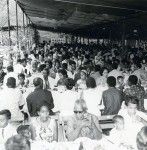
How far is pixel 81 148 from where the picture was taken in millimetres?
4242

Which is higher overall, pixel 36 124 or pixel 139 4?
pixel 139 4

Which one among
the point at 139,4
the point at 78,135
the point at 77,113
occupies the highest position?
the point at 139,4

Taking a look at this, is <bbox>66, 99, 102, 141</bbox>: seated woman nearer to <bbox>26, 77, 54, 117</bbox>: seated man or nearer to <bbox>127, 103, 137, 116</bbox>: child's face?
<bbox>127, 103, 137, 116</bbox>: child's face

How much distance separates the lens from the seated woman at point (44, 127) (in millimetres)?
5059

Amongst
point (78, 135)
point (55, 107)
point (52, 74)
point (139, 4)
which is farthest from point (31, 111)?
point (139, 4)

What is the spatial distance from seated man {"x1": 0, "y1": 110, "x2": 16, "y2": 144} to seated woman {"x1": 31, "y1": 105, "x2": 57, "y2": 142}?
1.06 feet

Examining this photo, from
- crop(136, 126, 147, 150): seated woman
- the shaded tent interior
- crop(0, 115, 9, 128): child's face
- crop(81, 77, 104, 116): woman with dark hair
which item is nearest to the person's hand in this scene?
crop(0, 115, 9, 128): child's face

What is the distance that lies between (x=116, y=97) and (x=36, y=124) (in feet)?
7.18

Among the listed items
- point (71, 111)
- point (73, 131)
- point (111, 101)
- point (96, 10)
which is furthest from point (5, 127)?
point (96, 10)

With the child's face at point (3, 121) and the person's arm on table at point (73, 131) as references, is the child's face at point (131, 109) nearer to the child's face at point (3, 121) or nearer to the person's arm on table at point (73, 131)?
the person's arm on table at point (73, 131)

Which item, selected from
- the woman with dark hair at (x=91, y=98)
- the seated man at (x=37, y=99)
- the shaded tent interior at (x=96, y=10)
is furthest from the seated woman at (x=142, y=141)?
the shaded tent interior at (x=96, y=10)

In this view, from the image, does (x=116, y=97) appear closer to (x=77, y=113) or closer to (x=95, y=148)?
(x=77, y=113)

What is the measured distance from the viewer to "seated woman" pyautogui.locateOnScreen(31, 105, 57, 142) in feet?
→ 16.6

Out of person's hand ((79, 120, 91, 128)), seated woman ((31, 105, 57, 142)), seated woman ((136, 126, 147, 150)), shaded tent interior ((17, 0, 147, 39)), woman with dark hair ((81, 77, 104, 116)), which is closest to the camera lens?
seated woman ((136, 126, 147, 150))
